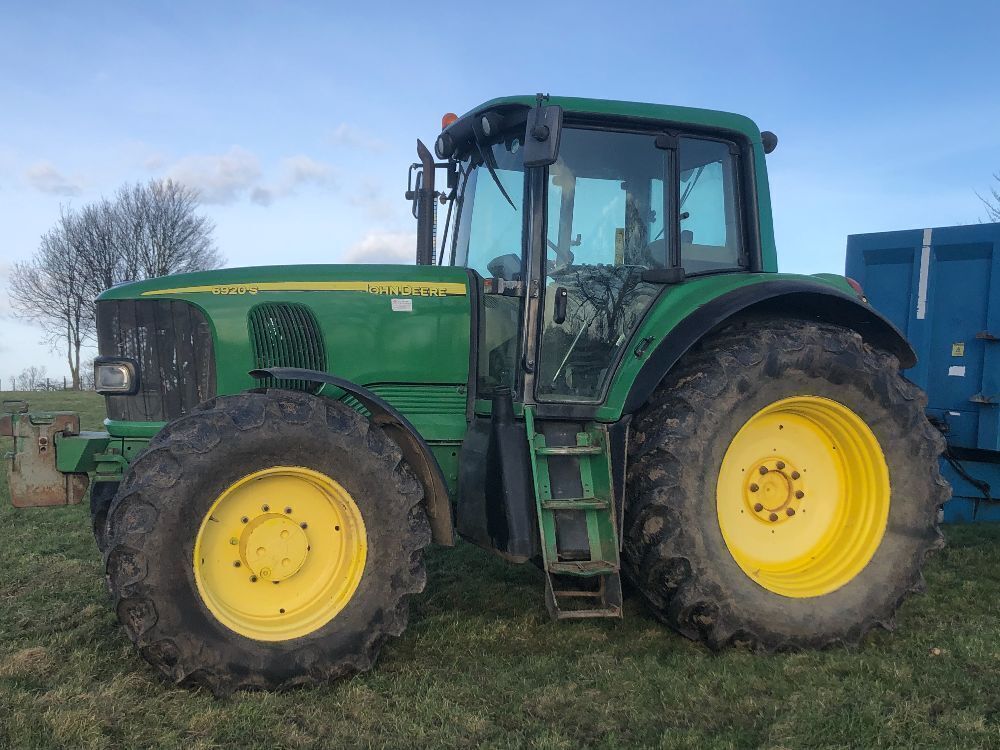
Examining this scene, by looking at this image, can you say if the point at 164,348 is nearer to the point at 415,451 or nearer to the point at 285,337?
the point at 285,337

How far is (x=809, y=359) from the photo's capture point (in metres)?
3.89

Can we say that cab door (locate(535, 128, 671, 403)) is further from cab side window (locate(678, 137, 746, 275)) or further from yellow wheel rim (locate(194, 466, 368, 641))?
yellow wheel rim (locate(194, 466, 368, 641))

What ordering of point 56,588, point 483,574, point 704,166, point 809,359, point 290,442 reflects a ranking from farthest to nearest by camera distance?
point 483,574
point 56,588
point 704,166
point 809,359
point 290,442

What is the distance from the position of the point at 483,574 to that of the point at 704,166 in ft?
8.86

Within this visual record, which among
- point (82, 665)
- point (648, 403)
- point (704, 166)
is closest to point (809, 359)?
point (648, 403)

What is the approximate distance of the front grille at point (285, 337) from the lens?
13.3 feet

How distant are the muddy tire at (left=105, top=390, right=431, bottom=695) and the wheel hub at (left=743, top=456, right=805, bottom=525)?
1.63 metres

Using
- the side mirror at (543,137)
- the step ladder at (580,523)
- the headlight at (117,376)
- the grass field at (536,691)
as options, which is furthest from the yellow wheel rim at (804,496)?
the headlight at (117,376)

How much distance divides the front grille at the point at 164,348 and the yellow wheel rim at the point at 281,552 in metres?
0.83

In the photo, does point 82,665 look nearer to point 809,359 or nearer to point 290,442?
point 290,442

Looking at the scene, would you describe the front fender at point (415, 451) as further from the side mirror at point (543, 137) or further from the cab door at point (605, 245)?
the side mirror at point (543, 137)

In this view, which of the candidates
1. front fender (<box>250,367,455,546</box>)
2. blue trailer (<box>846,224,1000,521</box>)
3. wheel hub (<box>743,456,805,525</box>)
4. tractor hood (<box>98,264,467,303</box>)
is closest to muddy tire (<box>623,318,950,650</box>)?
wheel hub (<box>743,456,805,525</box>)

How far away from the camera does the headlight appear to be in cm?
400

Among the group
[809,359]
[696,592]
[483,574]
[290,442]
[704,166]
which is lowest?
[483,574]
